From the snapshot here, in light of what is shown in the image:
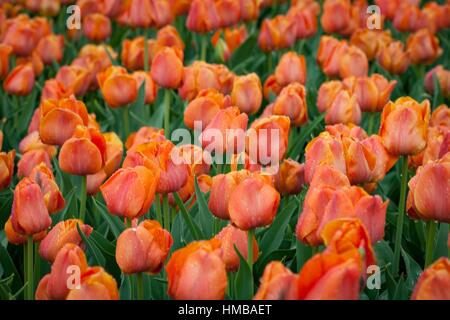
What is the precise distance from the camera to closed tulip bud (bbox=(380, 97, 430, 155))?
2.05 m

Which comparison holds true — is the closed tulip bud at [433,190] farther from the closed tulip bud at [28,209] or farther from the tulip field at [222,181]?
the closed tulip bud at [28,209]

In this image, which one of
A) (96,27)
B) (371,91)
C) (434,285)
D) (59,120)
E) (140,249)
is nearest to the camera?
(434,285)

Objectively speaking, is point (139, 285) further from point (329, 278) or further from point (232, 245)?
point (329, 278)

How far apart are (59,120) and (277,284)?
122 centimetres

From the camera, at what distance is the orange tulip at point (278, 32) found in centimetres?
371

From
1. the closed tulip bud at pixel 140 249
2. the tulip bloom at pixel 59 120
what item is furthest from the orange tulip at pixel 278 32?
the closed tulip bud at pixel 140 249

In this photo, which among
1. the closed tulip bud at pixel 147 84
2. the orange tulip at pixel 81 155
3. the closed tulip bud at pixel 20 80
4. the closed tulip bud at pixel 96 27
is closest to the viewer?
the orange tulip at pixel 81 155

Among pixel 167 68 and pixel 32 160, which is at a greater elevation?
pixel 167 68

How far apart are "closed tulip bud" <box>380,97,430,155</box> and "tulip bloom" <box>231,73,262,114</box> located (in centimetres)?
71

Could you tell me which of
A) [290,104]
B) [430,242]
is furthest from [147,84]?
[430,242]

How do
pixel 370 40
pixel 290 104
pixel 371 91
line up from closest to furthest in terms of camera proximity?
pixel 290 104 < pixel 371 91 < pixel 370 40

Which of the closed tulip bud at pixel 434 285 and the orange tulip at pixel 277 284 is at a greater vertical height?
the orange tulip at pixel 277 284

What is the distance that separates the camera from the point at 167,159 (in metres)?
2.04

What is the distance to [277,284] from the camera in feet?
4.48
